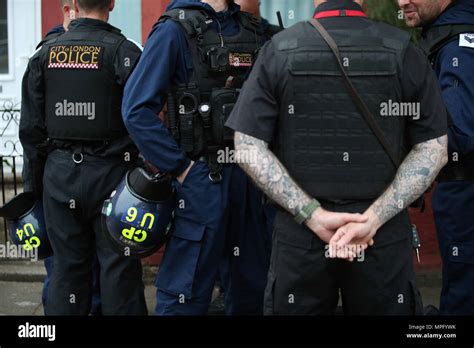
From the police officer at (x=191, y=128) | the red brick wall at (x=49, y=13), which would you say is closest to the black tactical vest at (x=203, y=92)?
the police officer at (x=191, y=128)

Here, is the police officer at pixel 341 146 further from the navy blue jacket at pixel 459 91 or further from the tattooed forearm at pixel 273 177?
the navy blue jacket at pixel 459 91

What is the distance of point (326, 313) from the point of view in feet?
10.1

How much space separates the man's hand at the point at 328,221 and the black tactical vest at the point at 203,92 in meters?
0.92

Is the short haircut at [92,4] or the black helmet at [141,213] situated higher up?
the short haircut at [92,4]

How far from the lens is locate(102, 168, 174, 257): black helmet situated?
369 centimetres

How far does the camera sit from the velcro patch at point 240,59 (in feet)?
12.4

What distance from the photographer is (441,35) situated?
376cm

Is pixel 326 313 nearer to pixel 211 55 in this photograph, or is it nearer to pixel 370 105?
pixel 370 105

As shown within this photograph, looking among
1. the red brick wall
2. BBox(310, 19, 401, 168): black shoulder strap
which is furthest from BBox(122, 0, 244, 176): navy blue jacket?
the red brick wall

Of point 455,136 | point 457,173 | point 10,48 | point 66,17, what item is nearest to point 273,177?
point 455,136

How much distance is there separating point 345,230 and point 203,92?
1.17 meters

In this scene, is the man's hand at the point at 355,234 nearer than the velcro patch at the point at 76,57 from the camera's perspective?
Yes

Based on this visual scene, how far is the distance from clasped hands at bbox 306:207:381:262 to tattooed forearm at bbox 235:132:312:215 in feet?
0.27

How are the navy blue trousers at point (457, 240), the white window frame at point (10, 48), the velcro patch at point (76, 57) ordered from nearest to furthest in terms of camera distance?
the navy blue trousers at point (457, 240) → the velcro patch at point (76, 57) → the white window frame at point (10, 48)
